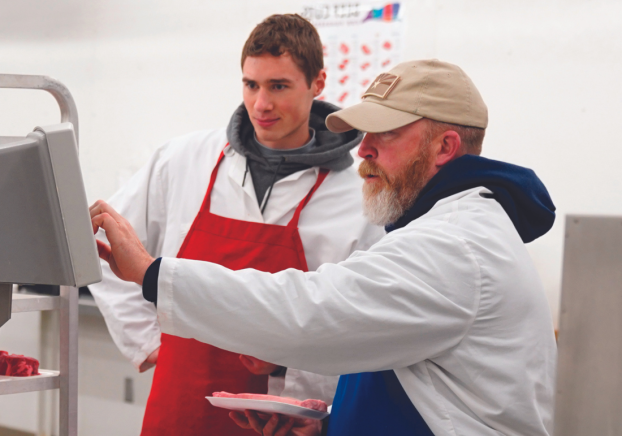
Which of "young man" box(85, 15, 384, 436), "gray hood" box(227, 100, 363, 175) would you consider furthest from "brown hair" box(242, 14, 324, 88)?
"gray hood" box(227, 100, 363, 175)

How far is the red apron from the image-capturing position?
1513mm

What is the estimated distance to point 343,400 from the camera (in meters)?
1.18

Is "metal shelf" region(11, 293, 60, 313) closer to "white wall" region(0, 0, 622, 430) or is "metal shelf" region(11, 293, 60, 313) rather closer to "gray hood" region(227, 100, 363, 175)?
"gray hood" region(227, 100, 363, 175)

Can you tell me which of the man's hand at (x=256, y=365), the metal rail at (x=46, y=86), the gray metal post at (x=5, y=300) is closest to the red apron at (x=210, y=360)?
the man's hand at (x=256, y=365)

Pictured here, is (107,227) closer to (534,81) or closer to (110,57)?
(534,81)

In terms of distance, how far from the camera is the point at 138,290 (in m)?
1.77

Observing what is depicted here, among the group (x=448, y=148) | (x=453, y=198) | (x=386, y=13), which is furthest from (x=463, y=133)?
(x=386, y=13)

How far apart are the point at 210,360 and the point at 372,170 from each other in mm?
619

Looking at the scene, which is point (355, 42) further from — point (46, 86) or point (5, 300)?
point (5, 300)

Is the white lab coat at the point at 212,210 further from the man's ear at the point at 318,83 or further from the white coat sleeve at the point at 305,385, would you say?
the man's ear at the point at 318,83

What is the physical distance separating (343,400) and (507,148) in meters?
1.34

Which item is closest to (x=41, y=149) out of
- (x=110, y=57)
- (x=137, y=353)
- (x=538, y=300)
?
(x=538, y=300)

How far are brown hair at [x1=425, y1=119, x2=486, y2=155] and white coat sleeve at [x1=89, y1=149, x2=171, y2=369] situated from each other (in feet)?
2.73

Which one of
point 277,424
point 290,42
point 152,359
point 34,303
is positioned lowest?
point 152,359
